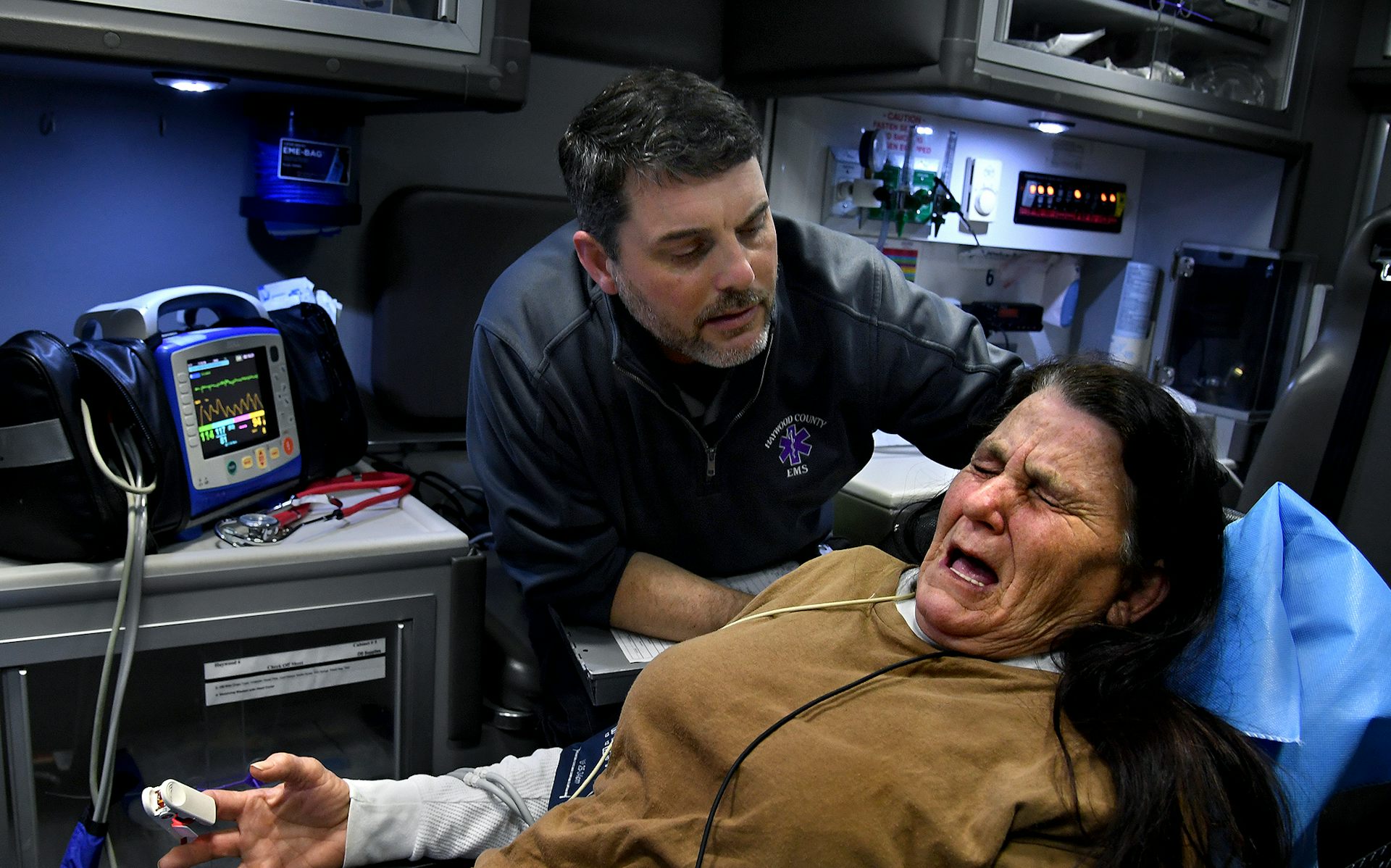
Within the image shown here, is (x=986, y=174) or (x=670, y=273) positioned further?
(x=986, y=174)

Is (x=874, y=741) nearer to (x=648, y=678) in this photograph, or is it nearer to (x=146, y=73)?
(x=648, y=678)

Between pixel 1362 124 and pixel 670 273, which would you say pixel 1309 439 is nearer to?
pixel 670 273

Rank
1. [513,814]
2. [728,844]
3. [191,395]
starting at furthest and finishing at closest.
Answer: [191,395], [513,814], [728,844]

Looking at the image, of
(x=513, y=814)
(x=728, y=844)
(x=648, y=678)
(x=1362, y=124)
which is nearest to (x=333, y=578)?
(x=513, y=814)

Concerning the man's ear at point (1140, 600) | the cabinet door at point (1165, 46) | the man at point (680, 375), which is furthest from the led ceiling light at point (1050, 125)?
the man's ear at point (1140, 600)

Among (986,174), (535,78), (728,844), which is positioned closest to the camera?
(728,844)

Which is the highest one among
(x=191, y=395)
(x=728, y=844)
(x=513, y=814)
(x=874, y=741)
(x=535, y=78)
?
(x=535, y=78)

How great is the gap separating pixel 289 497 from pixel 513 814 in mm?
732

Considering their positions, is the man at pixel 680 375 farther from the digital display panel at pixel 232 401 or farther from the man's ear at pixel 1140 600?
the man's ear at pixel 1140 600

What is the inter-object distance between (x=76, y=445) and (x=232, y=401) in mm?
289

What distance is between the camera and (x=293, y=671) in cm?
158

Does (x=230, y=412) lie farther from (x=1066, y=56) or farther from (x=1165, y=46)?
(x=1165, y=46)

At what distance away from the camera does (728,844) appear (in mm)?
1006

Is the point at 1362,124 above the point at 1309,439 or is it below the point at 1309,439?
above
